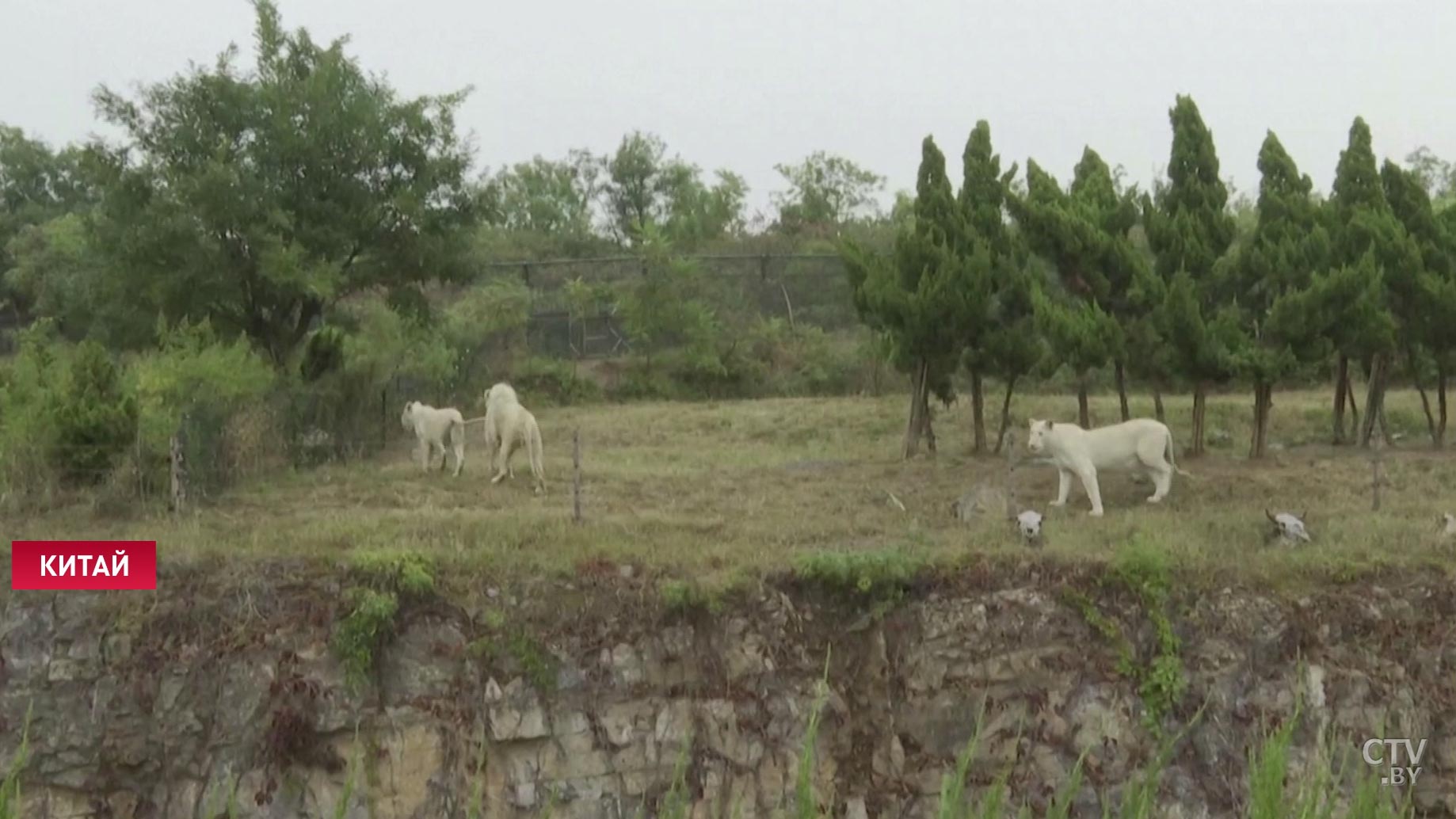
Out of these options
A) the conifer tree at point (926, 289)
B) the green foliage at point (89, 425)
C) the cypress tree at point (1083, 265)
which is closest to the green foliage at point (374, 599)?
the green foliage at point (89, 425)

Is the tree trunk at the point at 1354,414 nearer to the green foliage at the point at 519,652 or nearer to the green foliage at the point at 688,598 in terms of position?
the green foliage at the point at 688,598

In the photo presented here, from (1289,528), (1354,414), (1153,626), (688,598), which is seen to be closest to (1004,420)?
(1354,414)

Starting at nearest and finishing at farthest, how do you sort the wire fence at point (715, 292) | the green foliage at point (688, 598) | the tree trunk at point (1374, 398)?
the green foliage at point (688, 598) < the tree trunk at point (1374, 398) < the wire fence at point (715, 292)

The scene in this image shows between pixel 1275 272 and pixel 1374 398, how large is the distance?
2523mm

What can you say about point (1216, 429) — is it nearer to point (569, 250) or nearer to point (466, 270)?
point (466, 270)

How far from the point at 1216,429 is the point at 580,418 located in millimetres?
10120

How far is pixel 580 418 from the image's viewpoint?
874 inches

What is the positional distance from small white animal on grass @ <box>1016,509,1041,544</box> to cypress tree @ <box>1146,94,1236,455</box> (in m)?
4.40

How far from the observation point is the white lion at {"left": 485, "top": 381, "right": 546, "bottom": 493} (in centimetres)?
1370

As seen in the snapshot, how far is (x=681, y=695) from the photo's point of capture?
10242mm

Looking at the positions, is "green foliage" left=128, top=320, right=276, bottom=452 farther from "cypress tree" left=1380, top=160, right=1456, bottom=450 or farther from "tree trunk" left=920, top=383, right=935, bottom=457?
"cypress tree" left=1380, top=160, right=1456, bottom=450

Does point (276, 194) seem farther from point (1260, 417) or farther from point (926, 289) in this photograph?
point (1260, 417)

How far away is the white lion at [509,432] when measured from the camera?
13703mm

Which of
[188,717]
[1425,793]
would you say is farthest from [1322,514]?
[188,717]
